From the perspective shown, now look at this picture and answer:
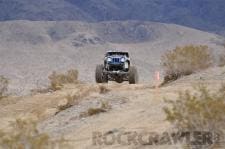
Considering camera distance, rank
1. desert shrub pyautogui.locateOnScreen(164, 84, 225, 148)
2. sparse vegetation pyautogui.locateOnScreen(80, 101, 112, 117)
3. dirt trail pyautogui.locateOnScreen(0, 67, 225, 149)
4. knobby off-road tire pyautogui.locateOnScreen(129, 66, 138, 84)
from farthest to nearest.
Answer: knobby off-road tire pyautogui.locateOnScreen(129, 66, 138, 84) < sparse vegetation pyautogui.locateOnScreen(80, 101, 112, 117) < dirt trail pyautogui.locateOnScreen(0, 67, 225, 149) < desert shrub pyautogui.locateOnScreen(164, 84, 225, 148)

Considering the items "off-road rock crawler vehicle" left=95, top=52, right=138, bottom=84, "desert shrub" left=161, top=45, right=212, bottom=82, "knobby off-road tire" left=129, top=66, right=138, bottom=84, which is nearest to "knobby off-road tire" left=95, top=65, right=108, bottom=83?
"off-road rock crawler vehicle" left=95, top=52, right=138, bottom=84

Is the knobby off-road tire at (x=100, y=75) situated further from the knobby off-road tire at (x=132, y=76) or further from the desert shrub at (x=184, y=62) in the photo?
the desert shrub at (x=184, y=62)

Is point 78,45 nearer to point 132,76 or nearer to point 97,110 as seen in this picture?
point 132,76

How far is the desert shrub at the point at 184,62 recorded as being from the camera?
2300cm

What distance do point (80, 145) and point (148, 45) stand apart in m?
131

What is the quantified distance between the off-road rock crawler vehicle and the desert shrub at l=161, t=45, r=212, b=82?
2.41 metres

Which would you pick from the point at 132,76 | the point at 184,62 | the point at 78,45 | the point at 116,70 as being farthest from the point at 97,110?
the point at 78,45

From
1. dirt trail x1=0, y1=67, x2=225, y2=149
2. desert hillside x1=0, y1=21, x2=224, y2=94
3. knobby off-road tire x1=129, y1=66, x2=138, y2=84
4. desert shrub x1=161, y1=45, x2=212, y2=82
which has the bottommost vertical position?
dirt trail x1=0, y1=67, x2=225, y2=149

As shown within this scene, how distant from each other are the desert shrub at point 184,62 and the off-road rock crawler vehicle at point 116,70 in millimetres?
2407

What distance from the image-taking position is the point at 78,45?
132m

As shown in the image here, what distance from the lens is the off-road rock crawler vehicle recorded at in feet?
86.8

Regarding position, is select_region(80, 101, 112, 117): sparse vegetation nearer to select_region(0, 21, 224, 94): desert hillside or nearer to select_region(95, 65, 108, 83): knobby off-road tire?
select_region(95, 65, 108, 83): knobby off-road tire

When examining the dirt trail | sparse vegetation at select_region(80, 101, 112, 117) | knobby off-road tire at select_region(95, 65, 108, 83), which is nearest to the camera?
the dirt trail

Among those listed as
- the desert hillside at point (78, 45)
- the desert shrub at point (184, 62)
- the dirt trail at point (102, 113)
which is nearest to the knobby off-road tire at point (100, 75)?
the desert shrub at point (184, 62)
